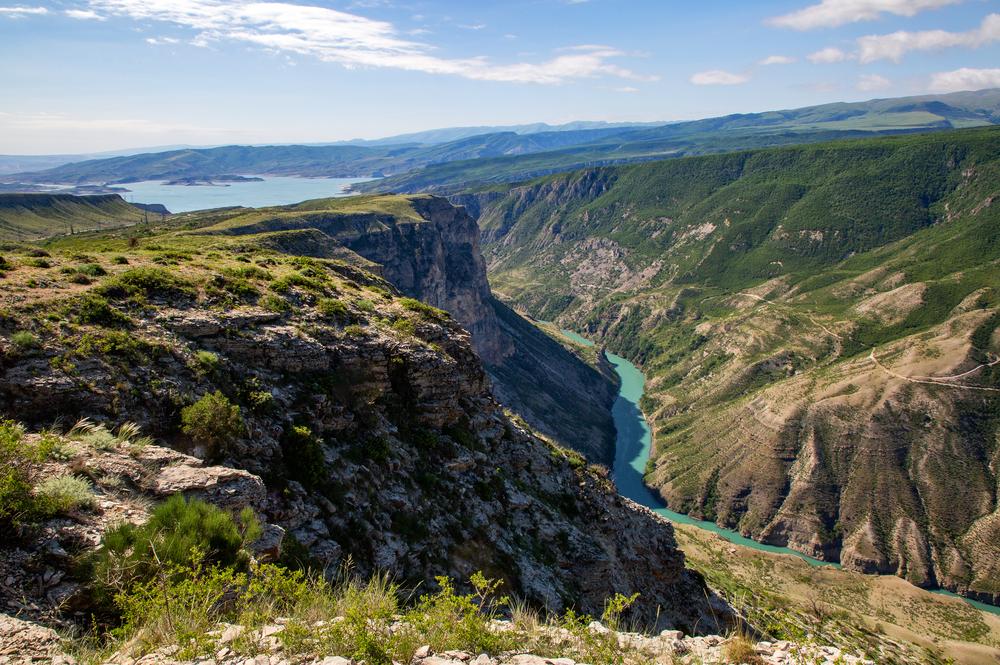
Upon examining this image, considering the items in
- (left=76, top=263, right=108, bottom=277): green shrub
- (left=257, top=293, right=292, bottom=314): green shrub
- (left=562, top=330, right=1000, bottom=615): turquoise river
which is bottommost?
(left=562, top=330, right=1000, bottom=615): turquoise river

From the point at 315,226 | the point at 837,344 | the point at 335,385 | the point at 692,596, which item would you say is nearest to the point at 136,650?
the point at 335,385

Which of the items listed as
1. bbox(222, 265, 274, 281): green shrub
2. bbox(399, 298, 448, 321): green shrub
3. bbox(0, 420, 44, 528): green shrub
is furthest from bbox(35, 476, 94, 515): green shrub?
bbox(399, 298, 448, 321): green shrub

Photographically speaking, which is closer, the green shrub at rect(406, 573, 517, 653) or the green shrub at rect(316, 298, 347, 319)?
the green shrub at rect(406, 573, 517, 653)

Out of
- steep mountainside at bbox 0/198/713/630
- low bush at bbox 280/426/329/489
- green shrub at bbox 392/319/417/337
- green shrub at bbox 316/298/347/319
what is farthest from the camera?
green shrub at bbox 392/319/417/337

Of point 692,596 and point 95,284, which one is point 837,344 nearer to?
point 692,596

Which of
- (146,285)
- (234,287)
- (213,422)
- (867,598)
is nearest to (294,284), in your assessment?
(234,287)

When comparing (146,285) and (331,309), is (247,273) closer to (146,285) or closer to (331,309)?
(331,309)

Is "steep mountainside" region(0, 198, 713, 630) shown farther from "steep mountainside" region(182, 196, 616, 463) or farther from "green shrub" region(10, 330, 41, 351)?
"steep mountainside" region(182, 196, 616, 463)
